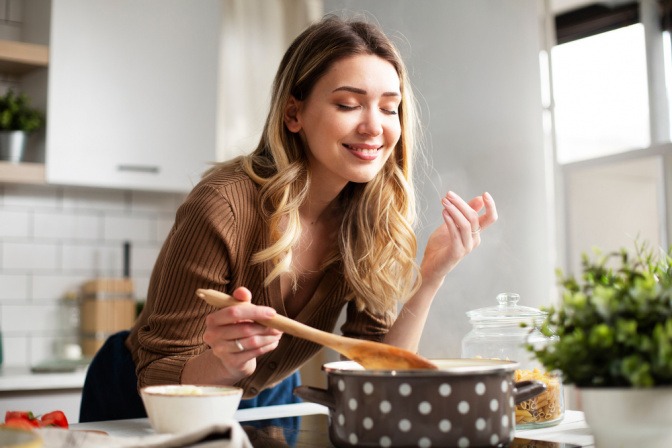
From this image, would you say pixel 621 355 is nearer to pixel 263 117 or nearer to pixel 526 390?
pixel 526 390

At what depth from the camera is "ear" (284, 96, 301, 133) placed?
5.42 ft

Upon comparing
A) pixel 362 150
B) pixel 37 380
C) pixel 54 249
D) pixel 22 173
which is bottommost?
pixel 37 380

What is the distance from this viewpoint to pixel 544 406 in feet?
3.77

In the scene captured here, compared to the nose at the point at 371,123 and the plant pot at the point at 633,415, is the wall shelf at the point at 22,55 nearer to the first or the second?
the nose at the point at 371,123

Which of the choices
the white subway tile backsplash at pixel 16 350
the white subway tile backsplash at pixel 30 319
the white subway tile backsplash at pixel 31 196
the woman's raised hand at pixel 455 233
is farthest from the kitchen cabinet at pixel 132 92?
the woman's raised hand at pixel 455 233

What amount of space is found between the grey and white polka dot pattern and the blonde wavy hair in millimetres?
710

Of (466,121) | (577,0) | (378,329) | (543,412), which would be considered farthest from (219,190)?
(577,0)

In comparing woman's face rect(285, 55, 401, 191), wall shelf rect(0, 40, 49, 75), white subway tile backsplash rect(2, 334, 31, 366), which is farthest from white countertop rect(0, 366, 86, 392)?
woman's face rect(285, 55, 401, 191)

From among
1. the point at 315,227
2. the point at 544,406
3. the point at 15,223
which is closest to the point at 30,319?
the point at 15,223

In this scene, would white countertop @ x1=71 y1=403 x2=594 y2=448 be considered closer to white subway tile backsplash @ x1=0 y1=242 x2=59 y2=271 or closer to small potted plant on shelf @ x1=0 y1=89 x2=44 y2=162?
small potted plant on shelf @ x1=0 y1=89 x2=44 y2=162

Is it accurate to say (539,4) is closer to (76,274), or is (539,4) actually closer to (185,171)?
(185,171)

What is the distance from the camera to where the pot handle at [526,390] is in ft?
3.03

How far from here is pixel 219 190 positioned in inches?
57.6

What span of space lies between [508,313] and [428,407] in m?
0.45
